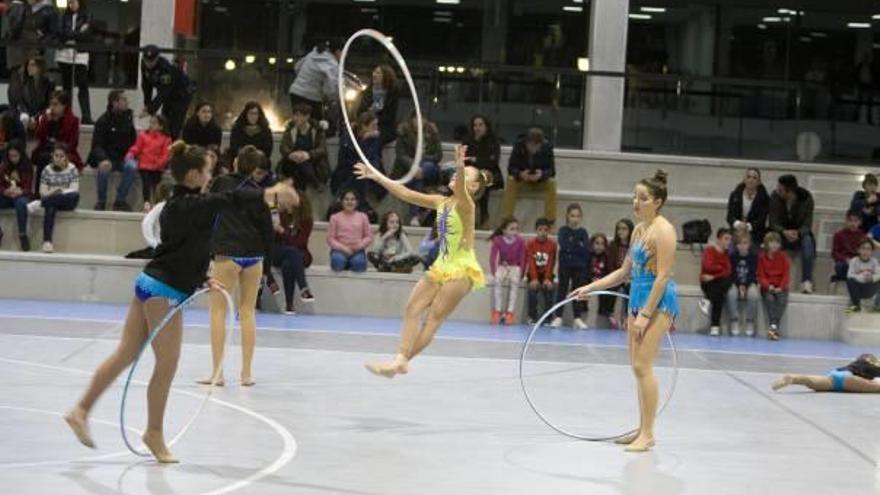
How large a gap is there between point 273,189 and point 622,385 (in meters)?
6.07

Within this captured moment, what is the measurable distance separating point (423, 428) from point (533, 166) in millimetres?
10572

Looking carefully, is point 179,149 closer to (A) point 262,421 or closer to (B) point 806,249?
(A) point 262,421

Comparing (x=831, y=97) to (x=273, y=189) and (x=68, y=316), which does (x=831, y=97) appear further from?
(x=273, y=189)

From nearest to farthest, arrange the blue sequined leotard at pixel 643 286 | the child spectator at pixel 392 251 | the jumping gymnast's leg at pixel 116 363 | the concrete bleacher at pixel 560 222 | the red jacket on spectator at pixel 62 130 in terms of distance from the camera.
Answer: the jumping gymnast's leg at pixel 116 363 → the blue sequined leotard at pixel 643 286 → the concrete bleacher at pixel 560 222 → the child spectator at pixel 392 251 → the red jacket on spectator at pixel 62 130

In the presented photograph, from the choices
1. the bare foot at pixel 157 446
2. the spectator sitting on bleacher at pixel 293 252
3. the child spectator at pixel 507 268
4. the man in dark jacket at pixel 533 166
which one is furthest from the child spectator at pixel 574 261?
the bare foot at pixel 157 446

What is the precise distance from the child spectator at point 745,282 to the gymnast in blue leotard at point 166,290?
11.8 meters

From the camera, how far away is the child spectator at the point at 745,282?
20.6m

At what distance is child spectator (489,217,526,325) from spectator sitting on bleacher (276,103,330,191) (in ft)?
9.76

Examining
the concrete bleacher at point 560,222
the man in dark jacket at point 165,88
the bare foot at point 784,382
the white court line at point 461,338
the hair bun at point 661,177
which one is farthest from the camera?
the man in dark jacket at point 165,88

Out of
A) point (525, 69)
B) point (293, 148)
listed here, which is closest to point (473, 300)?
point (293, 148)

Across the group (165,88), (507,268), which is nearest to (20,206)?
(165,88)

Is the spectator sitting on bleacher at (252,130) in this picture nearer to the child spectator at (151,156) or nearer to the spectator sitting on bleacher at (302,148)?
the spectator sitting on bleacher at (302,148)

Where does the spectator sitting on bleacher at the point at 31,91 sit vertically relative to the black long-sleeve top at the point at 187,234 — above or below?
above

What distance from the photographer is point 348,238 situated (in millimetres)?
20625
